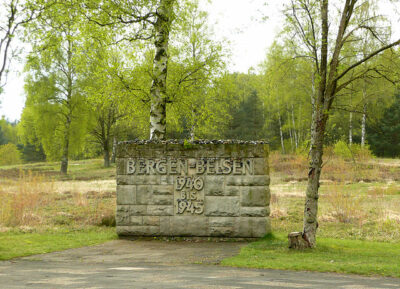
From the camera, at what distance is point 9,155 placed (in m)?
63.5

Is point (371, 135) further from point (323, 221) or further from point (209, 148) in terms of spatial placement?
point (209, 148)

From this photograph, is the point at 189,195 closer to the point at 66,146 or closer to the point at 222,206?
the point at 222,206

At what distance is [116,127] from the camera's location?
4278 cm

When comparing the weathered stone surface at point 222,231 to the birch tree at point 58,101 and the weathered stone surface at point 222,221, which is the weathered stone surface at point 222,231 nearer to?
the weathered stone surface at point 222,221

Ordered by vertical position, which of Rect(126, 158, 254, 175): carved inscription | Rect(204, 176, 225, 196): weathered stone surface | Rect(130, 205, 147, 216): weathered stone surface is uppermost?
Rect(126, 158, 254, 175): carved inscription

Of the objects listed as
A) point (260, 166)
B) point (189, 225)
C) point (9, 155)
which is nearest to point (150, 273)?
point (189, 225)

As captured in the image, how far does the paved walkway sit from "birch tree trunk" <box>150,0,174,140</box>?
4133 millimetres

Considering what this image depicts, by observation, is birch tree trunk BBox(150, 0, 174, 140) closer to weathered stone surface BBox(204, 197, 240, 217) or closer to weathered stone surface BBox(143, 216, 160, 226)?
weathered stone surface BBox(143, 216, 160, 226)

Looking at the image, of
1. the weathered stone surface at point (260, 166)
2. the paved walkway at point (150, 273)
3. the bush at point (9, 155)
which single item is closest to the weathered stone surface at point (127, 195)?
the paved walkway at point (150, 273)

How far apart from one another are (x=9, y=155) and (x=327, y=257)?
62630 millimetres

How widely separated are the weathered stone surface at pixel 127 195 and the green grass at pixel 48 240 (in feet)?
3.37

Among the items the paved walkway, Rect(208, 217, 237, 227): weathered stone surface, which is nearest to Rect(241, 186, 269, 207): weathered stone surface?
Rect(208, 217, 237, 227): weathered stone surface

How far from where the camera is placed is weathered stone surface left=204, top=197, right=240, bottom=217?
10742 mm

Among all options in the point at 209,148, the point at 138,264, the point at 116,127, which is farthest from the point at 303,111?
the point at 138,264
